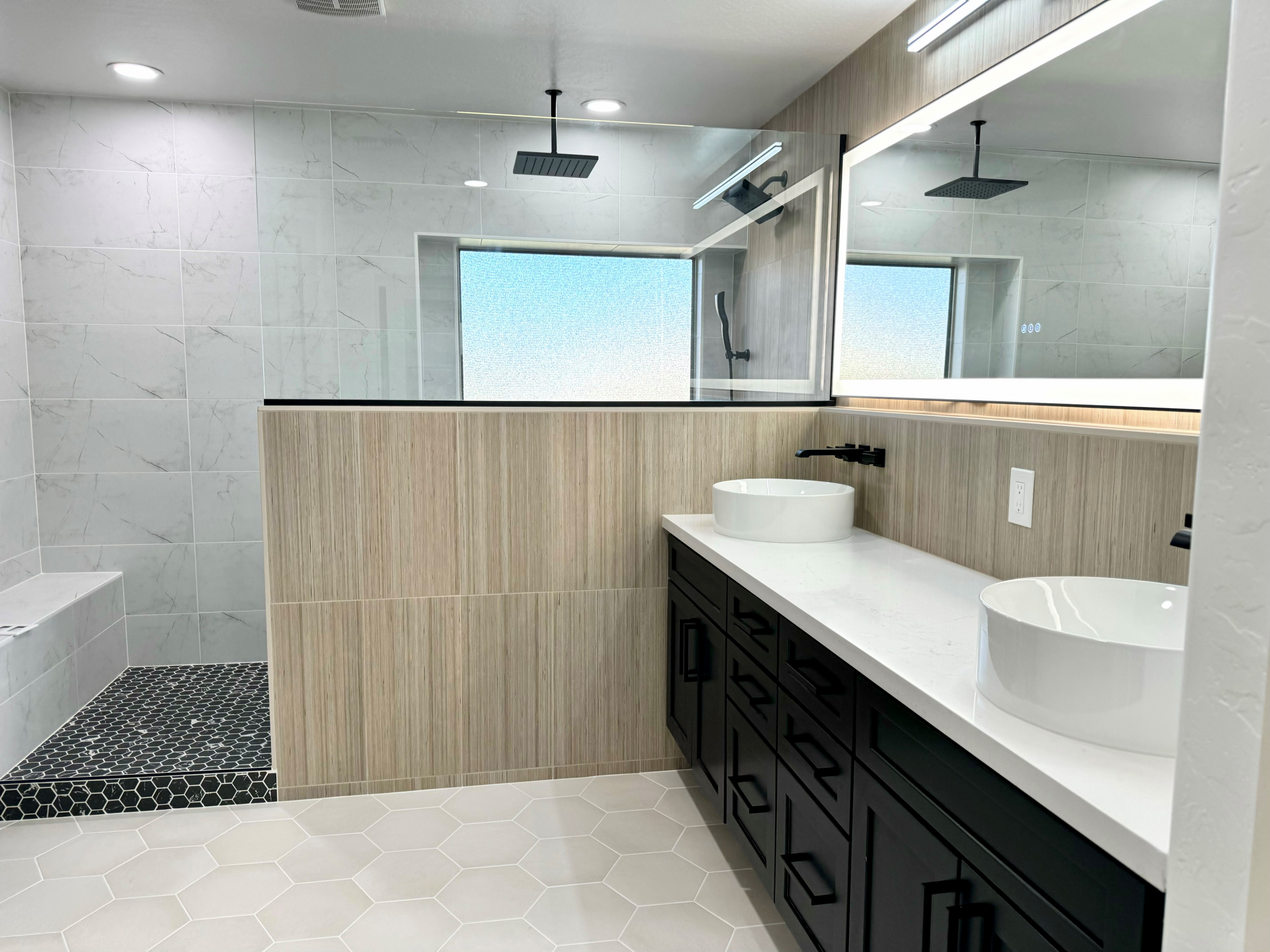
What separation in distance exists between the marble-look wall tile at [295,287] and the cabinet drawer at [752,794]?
1632mm

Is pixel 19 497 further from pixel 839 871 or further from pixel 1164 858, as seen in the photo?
pixel 1164 858

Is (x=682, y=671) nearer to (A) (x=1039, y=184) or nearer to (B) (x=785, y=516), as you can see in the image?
(B) (x=785, y=516)

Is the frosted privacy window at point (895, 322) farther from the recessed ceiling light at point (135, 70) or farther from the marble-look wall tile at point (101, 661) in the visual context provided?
the marble-look wall tile at point (101, 661)

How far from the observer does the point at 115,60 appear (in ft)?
9.96

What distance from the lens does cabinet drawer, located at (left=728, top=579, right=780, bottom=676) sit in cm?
189

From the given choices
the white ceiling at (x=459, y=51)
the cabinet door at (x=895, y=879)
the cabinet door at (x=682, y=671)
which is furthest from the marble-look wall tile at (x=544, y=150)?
the cabinet door at (x=895, y=879)

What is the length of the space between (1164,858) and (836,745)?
2.55 ft

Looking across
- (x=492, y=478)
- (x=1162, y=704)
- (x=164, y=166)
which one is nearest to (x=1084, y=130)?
(x=1162, y=704)

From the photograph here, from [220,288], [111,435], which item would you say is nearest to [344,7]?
[220,288]

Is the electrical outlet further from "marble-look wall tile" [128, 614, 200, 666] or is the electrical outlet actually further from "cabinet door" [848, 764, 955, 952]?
"marble-look wall tile" [128, 614, 200, 666]

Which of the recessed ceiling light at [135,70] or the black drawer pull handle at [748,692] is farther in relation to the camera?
the recessed ceiling light at [135,70]

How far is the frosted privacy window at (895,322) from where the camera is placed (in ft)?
7.63

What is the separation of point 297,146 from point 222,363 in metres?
1.48

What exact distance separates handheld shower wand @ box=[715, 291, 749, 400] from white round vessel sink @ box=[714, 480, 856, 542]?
19.3 inches
